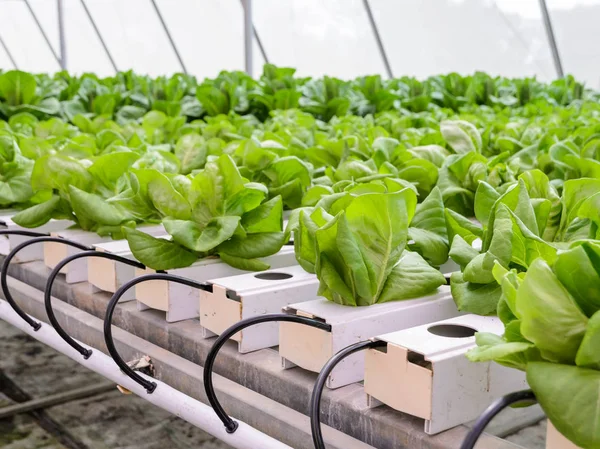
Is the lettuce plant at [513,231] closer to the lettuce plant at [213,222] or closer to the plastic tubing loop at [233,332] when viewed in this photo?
the plastic tubing loop at [233,332]

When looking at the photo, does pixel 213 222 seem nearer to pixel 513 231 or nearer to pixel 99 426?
pixel 513 231

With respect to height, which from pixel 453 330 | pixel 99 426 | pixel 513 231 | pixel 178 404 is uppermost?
pixel 513 231

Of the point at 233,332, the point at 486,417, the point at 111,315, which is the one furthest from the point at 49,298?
the point at 486,417

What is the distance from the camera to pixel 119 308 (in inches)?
41.9

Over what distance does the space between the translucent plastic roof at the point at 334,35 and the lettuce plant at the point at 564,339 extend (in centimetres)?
542

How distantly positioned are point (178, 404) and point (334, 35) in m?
8.98

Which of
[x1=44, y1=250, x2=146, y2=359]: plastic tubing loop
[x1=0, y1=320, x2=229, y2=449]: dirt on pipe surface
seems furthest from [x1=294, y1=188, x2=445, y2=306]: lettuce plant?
[x1=0, y1=320, x2=229, y2=449]: dirt on pipe surface

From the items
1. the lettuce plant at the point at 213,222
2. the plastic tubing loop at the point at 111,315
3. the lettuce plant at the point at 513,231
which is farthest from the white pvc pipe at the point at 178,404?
the lettuce plant at the point at 513,231

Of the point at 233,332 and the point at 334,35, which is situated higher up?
the point at 334,35

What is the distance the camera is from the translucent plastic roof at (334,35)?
7.46m

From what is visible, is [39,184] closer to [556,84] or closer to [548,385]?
[548,385]

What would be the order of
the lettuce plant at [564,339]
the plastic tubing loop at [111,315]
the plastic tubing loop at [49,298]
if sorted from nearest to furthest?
the lettuce plant at [564,339] → the plastic tubing loop at [111,315] → the plastic tubing loop at [49,298]

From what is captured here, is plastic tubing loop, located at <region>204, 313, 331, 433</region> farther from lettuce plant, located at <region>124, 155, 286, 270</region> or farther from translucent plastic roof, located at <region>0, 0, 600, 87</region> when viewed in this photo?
translucent plastic roof, located at <region>0, 0, 600, 87</region>

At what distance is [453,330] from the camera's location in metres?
0.75
